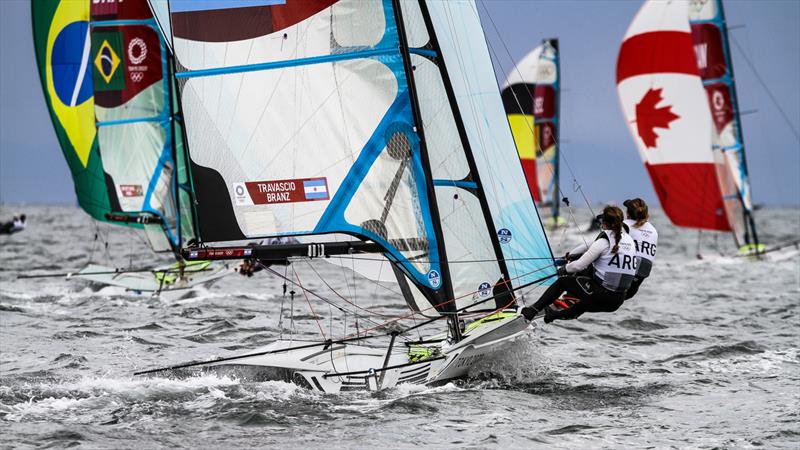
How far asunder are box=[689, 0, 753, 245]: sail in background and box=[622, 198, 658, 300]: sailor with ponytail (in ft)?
69.5

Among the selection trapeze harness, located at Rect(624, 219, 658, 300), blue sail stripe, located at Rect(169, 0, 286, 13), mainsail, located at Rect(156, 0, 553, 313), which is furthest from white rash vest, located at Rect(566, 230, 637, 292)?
blue sail stripe, located at Rect(169, 0, 286, 13)

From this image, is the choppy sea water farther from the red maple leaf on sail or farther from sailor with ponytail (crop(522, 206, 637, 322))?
the red maple leaf on sail

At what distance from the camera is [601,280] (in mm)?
9703

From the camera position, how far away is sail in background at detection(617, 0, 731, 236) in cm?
2855

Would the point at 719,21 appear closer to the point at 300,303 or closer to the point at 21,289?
the point at 300,303

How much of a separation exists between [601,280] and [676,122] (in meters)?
20.2

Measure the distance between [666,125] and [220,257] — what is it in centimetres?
2103

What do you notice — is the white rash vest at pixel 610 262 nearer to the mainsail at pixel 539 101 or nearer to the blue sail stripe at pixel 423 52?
the blue sail stripe at pixel 423 52

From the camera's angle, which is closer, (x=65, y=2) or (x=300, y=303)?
(x=300, y=303)

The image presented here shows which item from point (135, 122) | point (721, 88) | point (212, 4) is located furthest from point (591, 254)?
point (721, 88)

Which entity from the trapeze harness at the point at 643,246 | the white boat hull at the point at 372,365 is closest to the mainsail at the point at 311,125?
the white boat hull at the point at 372,365

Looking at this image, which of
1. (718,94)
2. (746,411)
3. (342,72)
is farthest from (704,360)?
(718,94)

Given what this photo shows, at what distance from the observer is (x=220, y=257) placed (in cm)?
1005

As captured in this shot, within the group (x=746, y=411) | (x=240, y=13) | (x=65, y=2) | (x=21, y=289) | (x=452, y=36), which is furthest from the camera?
(x=65, y=2)
